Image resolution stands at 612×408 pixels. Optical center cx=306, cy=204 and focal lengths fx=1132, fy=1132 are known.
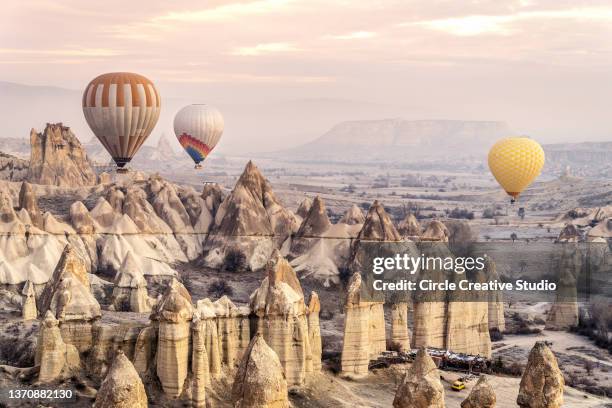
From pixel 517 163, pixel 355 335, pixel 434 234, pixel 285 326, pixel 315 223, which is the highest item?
pixel 517 163

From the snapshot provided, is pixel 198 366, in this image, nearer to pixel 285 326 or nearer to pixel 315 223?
pixel 285 326

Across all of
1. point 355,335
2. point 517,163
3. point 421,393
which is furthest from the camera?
point 517,163

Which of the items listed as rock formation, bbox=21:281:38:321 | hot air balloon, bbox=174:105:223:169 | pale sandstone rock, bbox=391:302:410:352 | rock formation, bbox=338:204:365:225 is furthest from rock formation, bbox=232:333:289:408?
hot air balloon, bbox=174:105:223:169

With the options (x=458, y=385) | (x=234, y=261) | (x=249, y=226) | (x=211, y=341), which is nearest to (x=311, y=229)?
(x=249, y=226)

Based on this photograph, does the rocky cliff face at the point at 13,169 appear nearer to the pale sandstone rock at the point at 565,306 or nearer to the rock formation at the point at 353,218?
the rock formation at the point at 353,218

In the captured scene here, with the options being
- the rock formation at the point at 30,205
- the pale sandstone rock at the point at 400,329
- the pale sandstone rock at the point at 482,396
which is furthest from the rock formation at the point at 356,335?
the rock formation at the point at 30,205

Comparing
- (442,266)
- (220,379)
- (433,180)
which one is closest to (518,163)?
(442,266)

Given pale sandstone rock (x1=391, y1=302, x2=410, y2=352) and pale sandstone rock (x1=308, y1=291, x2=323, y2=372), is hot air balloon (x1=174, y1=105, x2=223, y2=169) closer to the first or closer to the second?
pale sandstone rock (x1=391, y1=302, x2=410, y2=352)
